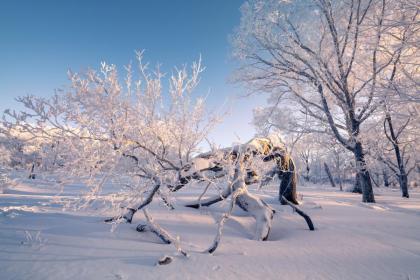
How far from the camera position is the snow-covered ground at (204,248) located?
9.82 feet

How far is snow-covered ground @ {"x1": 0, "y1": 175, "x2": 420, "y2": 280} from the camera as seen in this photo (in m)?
2.99

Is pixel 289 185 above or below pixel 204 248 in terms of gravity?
above

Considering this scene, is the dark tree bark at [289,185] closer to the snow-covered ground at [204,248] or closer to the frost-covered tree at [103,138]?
the snow-covered ground at [204,248]

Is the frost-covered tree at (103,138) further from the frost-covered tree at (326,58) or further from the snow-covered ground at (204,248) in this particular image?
the frost-covered tree at (326,58)

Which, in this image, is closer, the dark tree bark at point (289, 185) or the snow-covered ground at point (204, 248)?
the snow-covered ground at point (204, 248)

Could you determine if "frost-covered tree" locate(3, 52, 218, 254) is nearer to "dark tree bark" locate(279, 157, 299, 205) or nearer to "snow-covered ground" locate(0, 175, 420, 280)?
"snow-covered ground" locate(0, 175, 420, 280)

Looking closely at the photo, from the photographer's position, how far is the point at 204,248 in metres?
3.87

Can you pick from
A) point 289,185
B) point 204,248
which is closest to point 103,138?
point 204,248

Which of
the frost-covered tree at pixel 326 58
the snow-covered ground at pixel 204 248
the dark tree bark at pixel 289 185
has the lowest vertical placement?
the snow-covered ground at pixel 204 248

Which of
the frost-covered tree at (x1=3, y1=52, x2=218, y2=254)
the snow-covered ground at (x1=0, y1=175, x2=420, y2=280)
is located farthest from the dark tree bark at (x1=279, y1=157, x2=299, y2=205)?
the frost-covered tree at (x1=3, y1=52, x2=218, y2=254)

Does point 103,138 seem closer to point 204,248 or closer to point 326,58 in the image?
point 204,248

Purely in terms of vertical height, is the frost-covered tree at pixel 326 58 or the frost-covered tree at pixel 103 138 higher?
the frost-covered tree at pixel 326 58

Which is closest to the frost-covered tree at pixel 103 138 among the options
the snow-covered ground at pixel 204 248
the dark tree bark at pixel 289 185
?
the snow-covered ground at pixel 204 248

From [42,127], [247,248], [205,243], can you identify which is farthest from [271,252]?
[42,127]
